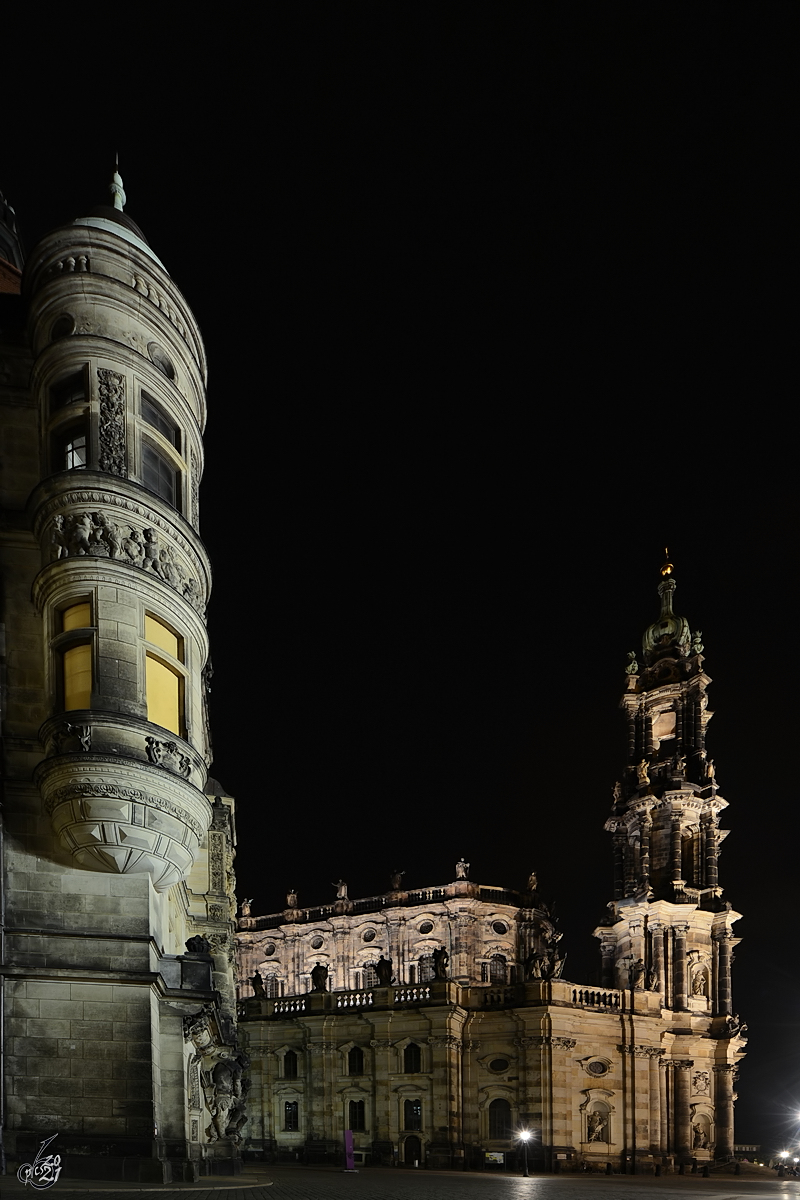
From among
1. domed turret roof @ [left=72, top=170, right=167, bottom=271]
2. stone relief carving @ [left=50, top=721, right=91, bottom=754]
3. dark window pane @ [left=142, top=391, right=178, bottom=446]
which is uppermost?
domed turret roof @ [left=72, top=170, right=167, bottom=271]

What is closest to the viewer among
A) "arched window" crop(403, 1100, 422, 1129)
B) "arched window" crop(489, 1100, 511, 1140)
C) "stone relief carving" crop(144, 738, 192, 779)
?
"stone relief carving" crop(144, 738, 192, 779)

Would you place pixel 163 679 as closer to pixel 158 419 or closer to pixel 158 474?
pixel 158 474

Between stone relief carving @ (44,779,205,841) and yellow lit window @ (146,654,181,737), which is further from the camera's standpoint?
yellow lit window @ (146,654,181,737)

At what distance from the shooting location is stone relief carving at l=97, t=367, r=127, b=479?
68.7 ft

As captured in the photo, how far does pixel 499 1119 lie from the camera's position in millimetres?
58781

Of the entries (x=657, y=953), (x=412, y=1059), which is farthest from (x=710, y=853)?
(x=412, y=1059)

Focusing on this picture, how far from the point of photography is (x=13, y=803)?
67.2 feet

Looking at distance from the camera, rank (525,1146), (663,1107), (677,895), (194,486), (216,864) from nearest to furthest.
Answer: (194,486), (216,864), (525,1146), (663,1107), (677,895)

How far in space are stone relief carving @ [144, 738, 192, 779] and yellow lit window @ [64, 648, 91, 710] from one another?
1296mm

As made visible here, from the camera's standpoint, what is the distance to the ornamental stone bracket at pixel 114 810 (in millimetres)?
19234

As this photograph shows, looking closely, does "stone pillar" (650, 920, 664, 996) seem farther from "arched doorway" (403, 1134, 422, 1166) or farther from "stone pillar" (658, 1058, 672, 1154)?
"arched doorway" (403, 1134, 422, 1166)

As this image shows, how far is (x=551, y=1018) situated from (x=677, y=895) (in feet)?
56.9

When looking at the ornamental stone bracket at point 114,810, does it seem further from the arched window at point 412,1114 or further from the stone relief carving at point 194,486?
the arched window at point 412,1114

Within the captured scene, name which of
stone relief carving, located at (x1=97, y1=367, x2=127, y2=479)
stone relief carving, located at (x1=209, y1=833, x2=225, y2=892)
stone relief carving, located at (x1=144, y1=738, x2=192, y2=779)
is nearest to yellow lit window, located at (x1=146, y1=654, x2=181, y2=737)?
stone relief carving, located at (x1=144, y1=738, x2=192, y2=779)
